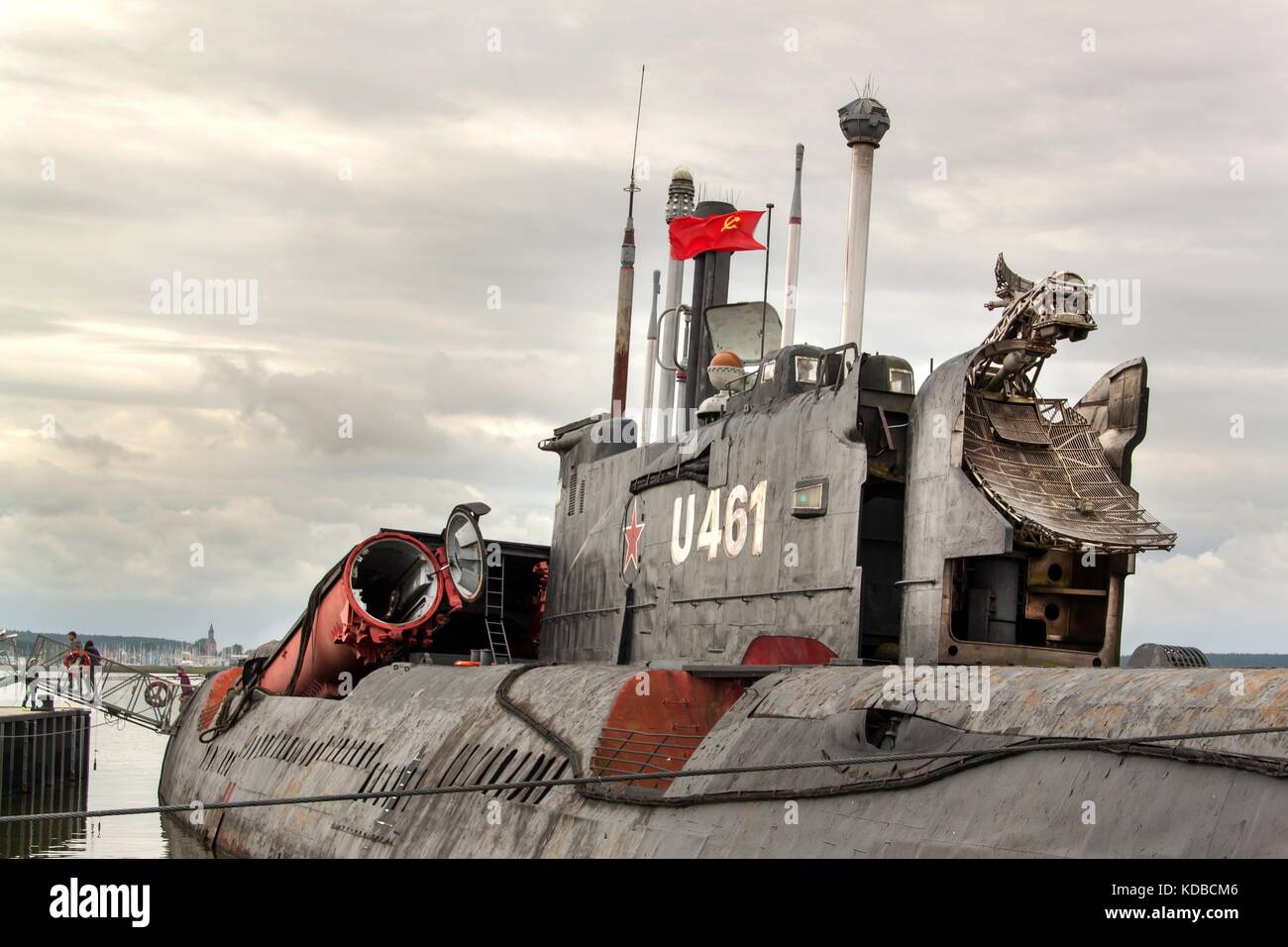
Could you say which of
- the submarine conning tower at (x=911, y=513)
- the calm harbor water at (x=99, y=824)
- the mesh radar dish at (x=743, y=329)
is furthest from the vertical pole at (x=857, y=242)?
the calm harbor water at (x=99, y=824)

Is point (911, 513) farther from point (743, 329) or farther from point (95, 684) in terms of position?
point (95, 684)

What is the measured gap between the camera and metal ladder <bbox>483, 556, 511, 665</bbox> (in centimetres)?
2625

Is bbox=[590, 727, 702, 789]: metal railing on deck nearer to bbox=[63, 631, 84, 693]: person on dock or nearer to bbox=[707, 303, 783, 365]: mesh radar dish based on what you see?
bbox=[707, 303, 783, 365]: mesh radar dish

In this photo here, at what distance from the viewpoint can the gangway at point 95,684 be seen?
1631 inches

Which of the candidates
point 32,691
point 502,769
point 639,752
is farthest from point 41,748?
point 639,752

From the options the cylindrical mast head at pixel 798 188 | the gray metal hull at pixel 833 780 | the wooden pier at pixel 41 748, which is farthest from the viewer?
the wooden pier at pixel 41 748

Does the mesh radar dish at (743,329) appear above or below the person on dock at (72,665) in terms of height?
above

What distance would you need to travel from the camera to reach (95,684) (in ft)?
140

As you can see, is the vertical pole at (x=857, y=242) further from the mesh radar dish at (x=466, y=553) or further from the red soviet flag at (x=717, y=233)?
the mesh radar dish at (x=466, y=553)

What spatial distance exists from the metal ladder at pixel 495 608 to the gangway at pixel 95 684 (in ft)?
57.5

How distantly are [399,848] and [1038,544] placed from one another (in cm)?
791

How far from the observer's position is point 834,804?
34.4 feet
